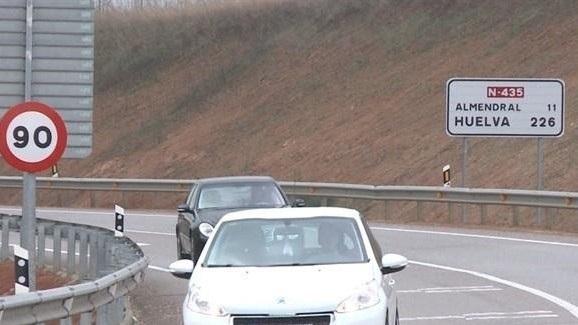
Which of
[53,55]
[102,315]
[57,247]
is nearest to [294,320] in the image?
[102,315]

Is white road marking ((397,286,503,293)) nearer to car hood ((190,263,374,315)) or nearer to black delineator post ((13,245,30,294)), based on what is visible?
black delineator post ((13,245,30,294))

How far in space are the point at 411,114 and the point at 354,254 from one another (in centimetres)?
3294

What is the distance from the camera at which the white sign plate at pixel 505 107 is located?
33188 millimetres

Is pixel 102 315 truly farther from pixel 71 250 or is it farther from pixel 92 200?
pixel 92 200

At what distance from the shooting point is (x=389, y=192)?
33375 millimetres

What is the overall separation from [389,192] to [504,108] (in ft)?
11.0

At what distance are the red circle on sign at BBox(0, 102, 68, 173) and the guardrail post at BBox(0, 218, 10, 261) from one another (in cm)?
1206

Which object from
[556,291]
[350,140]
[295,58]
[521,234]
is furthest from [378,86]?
[556,291]

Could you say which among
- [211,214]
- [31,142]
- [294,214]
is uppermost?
[31,142]

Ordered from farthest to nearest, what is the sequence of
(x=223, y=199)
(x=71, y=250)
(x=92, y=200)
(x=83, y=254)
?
(x=92, y=200), (x=223, y=199), (x=71, y=250), (x=83, y=254)

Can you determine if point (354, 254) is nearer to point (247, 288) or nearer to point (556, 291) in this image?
point (247, 288)

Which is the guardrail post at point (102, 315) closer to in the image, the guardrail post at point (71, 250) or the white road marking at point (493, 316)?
the white road marking at point (493, 316)

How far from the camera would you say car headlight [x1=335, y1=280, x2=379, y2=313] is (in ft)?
34.0

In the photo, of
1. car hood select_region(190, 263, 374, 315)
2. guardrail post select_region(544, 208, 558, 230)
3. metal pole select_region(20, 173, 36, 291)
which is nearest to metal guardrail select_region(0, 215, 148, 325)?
metal pole select_region(20, 173, 36, 291)
